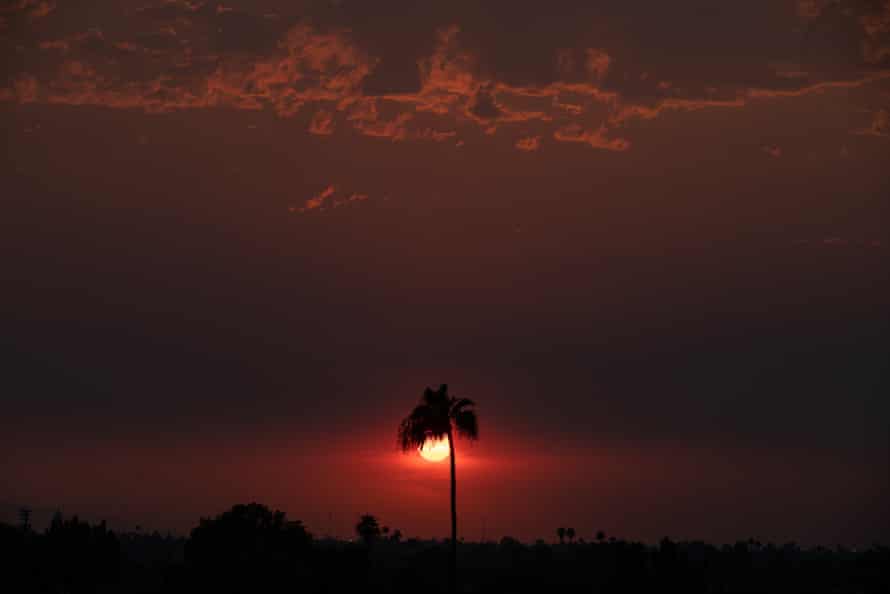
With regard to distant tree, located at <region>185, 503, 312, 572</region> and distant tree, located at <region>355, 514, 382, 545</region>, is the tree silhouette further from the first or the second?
distant tree, located at <region>185, 503, 312, 572</region>

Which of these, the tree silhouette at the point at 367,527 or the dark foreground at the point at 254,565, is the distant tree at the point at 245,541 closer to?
the dark foreground at the point at 254,565

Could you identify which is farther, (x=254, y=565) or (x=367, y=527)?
(x=367, y=527)

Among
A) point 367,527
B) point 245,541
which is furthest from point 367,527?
point 245,541

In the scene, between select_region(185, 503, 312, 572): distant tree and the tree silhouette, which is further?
the tree silhouette

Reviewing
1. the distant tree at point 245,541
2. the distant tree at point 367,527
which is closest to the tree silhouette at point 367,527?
the distant tree at point 367,527

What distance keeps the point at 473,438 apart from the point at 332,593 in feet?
77.2

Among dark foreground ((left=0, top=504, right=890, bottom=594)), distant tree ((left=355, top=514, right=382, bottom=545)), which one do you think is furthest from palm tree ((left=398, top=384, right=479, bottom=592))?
distant tree ((left=355, top=514, right=382, bottom=545))

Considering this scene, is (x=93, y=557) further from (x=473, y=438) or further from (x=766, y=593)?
(x=766, y=593)

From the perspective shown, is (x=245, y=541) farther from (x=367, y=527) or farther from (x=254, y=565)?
(x=367, y=527)

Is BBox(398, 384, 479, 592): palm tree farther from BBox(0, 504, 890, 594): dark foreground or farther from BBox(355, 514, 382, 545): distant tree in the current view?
BBox(355, 514, 382, 545): distant tree

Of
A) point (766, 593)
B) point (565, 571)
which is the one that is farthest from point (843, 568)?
point (565, 571)

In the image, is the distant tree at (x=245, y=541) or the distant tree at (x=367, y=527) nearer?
the distant tree at (x=245, y=541)

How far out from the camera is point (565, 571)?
142 m

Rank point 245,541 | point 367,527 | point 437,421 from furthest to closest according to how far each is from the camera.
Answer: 1. point 367,527
2. point 245,541
3. point 437,421
